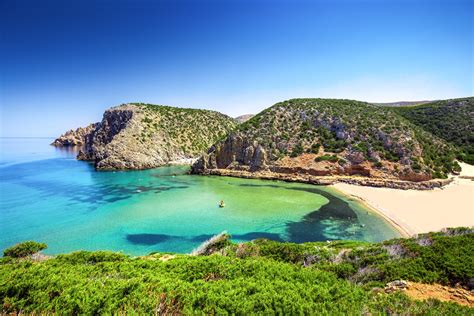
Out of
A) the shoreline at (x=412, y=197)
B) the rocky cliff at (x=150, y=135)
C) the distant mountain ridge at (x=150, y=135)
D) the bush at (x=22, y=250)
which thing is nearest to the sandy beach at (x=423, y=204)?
the shoreline at (x=412, y=197)

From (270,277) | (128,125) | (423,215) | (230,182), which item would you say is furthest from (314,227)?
(128,125)

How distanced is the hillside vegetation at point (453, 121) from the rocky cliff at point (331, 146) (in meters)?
6.43

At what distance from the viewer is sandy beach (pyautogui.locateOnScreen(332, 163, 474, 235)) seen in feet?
65.0

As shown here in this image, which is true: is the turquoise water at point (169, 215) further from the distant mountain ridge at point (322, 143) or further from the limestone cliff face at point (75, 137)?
the limestone cliff face at point (75, 137)

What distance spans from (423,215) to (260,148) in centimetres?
2562

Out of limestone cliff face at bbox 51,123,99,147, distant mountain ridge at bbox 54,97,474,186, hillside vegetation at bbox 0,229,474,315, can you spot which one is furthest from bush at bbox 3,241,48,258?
limestone cliff face at bbox 51,123,99,147

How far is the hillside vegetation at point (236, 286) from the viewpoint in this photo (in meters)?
5.46

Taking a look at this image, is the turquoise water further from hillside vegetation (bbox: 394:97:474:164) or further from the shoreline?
hillside vegetation (bbox: 394:97:474:164)

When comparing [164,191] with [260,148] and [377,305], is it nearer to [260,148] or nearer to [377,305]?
[260,148]

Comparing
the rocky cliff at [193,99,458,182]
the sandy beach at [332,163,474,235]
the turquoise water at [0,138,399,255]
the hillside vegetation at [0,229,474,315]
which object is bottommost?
the turquoise water at [0,138,399,255]

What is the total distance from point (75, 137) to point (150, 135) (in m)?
88.5

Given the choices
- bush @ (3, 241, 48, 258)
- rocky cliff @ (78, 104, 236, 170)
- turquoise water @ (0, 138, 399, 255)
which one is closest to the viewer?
bush @ (3, 241, 48, 258)

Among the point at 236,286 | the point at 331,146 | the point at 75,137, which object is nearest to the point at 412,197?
the point at 331,146

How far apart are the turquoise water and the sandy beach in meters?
1.71
